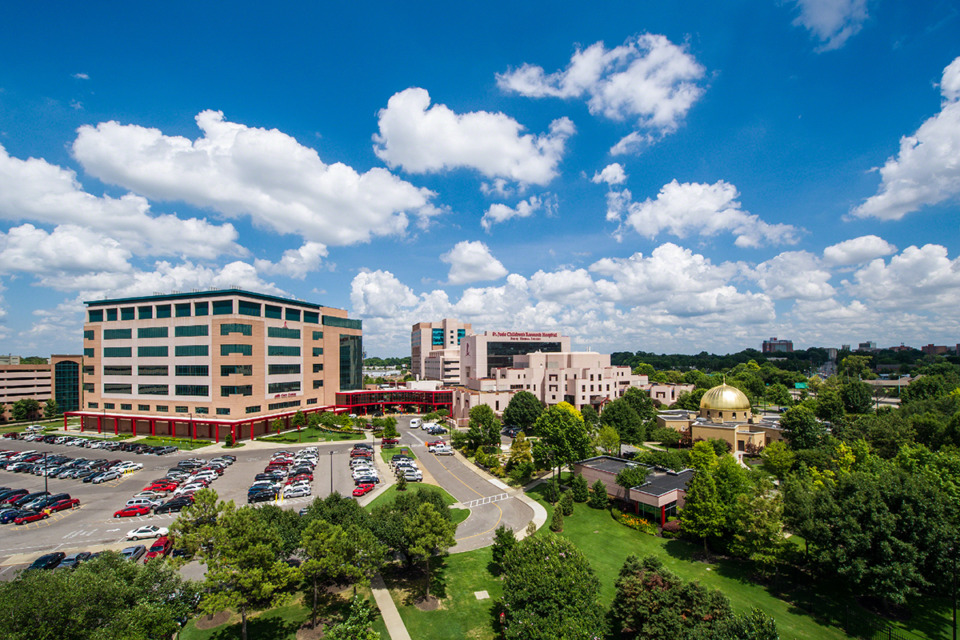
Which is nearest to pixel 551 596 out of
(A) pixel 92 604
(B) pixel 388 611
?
(B) pixel 388 611

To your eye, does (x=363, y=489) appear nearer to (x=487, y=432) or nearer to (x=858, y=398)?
(x=487, y=432)

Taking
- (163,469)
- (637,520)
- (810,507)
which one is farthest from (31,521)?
(810,507)

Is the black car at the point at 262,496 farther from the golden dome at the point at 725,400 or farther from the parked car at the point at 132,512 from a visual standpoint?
the golden dome at the point at 725,400

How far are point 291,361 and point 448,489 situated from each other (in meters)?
53.1

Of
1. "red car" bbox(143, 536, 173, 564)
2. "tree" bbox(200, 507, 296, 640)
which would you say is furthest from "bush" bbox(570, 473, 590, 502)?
"red car" bbox(143, 536, 173, 564)

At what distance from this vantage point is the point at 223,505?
2672 centimetres

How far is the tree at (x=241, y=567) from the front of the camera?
22.8m

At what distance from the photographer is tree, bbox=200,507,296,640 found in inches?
896

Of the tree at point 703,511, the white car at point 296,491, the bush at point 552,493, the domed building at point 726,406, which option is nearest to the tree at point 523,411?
the domed building at point 726,406

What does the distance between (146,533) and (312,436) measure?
4493cm

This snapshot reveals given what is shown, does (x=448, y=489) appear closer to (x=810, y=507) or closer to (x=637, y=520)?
(x=637, y=520)

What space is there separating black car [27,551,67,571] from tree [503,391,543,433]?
68.8 meters

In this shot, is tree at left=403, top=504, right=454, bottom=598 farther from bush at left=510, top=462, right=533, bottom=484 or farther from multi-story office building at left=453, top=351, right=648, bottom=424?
multi-story office building at left=453, top=351, right=648, bottom=424

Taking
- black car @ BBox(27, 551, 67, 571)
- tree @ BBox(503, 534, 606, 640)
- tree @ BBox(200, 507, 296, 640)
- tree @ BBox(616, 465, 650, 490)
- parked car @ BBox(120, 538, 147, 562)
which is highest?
tree @ BBox(200, 507, 296, 640)
